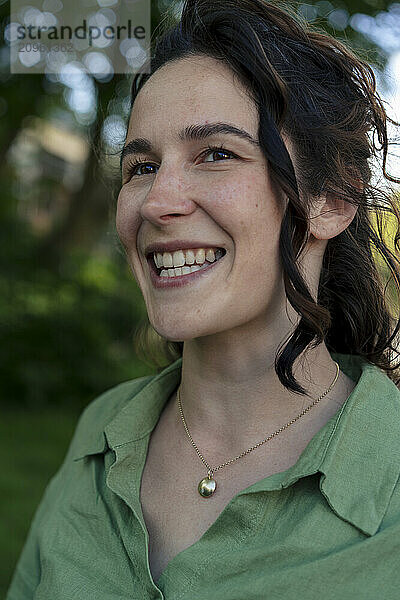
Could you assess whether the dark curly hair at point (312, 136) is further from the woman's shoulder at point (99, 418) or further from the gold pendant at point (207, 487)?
the woman's shoulder at point (99, 418)

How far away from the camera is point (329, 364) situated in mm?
1881

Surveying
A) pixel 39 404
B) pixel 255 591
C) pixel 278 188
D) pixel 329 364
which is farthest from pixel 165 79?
pixel 39 404

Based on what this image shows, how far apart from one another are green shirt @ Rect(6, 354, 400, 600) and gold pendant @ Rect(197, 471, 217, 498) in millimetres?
19

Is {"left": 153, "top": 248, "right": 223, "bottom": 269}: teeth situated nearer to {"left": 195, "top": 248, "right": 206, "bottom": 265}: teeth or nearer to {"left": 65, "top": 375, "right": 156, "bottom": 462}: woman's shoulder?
{"left": 195, "top": 248, "right": 206, "bottom": 265}: teeth

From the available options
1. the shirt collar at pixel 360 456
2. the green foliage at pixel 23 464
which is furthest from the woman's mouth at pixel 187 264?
the green foliage at pixel 23 464

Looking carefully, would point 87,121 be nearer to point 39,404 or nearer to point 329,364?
point 39,404

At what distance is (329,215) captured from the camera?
1.79 meters

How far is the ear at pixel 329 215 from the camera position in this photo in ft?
5.78

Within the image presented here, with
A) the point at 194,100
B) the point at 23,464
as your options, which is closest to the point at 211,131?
the point at 194,100

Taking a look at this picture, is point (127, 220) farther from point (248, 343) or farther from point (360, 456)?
point (360, 456)

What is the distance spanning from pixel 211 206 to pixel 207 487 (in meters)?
0.72

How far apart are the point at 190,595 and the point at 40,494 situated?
3.70 meters

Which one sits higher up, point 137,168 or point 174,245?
point 137,168

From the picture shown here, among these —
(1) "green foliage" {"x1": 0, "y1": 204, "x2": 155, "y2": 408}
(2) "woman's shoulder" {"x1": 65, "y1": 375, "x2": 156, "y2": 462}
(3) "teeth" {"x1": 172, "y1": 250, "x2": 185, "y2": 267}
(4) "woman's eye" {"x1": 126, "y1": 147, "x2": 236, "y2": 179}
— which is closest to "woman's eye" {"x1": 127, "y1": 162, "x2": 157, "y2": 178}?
(4) "woman's eye" {"x1": 126, "y1": 147, "x2": 236, "y2": 179}
